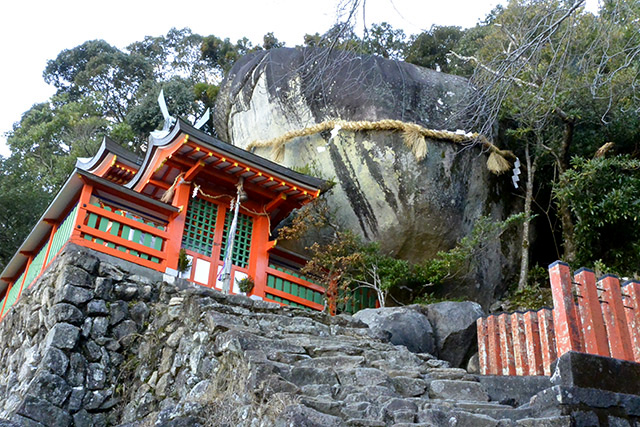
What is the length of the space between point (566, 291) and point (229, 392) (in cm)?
379

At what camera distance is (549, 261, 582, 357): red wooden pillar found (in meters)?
5.98

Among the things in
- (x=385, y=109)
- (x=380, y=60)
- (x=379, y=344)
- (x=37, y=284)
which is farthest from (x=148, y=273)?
(x=380, y=60)

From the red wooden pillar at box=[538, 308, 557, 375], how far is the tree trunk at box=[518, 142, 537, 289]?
22.6ft

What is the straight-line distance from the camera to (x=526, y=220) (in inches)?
560

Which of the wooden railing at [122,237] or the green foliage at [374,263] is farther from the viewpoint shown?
the green foliage at [374,263]

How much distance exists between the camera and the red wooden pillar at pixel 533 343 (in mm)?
7238

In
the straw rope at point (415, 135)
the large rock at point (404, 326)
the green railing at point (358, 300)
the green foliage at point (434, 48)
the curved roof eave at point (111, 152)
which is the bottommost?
the large rock at point (404, 326)

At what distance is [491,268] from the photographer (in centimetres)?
1463

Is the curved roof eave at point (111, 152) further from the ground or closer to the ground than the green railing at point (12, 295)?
further from the ground

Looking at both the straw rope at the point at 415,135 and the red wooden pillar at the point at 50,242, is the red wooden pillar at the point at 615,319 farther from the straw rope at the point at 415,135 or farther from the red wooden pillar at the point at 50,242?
the red wooden pillar at the point at 50,242

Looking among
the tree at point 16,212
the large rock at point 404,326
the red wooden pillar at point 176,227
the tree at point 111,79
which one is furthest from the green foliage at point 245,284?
the tree at point 111,79

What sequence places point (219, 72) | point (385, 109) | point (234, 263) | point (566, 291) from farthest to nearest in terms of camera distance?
point (219, 72), point (385, 109), point (234, 263), point (566, 291)

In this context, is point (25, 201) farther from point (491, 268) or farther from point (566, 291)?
point (566, 291)

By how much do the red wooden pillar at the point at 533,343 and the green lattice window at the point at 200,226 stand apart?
20.8ft
